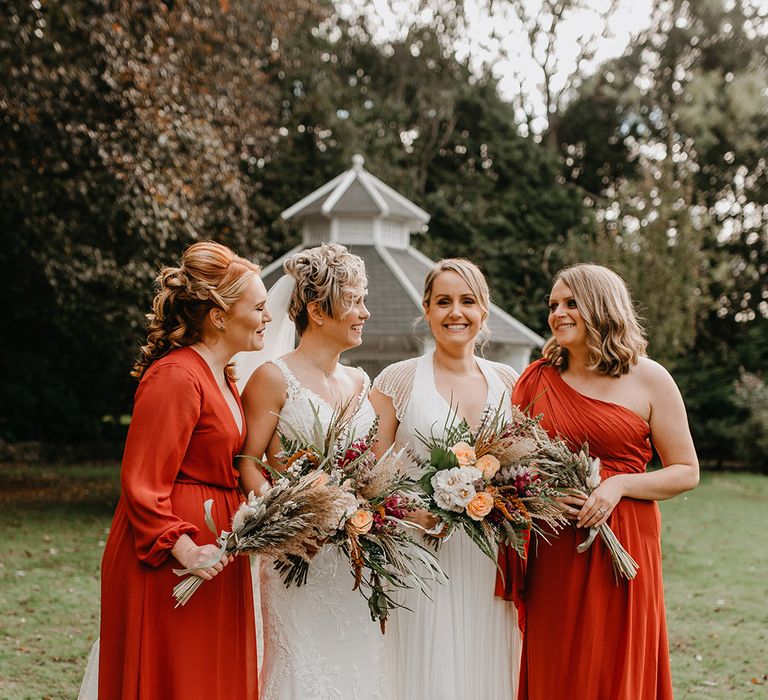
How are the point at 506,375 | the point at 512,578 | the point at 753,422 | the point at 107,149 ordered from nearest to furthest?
the point at 512,578, the point at 506,375, the point at 107,149, the point at 753,422

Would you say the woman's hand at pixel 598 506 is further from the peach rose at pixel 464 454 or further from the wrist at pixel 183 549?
the wrist at pixel 183 549

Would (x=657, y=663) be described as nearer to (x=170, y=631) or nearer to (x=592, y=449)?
(x=592, y=449)

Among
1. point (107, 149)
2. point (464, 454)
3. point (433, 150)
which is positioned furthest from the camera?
point (433, 150)

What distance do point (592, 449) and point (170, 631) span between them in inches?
83.5

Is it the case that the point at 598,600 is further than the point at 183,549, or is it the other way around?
the point at 598,600

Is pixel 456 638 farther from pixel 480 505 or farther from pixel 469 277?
pixel 469 277

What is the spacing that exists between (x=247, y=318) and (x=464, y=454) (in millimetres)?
1148

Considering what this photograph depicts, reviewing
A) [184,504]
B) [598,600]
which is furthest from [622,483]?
[184,504]

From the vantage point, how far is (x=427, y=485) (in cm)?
371

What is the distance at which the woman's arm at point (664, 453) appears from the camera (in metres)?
3.88

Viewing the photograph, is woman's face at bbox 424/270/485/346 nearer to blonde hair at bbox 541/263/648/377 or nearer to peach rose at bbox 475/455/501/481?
blonde hair at bbox 541/263/648/377

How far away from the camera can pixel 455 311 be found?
13.8 feet

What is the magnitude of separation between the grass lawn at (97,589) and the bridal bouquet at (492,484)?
11.9ft

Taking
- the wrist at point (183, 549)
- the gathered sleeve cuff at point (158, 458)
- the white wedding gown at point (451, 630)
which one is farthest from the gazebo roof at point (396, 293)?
the wrist at point (183, 549)
